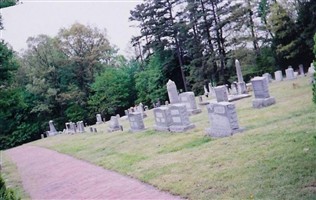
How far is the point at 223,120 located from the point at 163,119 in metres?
5.33

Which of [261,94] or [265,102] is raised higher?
[261,94]

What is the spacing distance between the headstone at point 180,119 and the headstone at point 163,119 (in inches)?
22.2

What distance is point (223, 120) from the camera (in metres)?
11.4

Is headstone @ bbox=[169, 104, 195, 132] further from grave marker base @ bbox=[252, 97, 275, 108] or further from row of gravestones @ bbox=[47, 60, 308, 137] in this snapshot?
grave marker base @ bbox=[252, 97, 275, 108]

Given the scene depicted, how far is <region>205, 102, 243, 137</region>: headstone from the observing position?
37.0 ft

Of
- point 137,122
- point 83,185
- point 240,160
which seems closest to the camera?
point 240,160

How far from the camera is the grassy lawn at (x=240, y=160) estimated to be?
19.7ft

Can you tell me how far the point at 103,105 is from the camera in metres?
45.5

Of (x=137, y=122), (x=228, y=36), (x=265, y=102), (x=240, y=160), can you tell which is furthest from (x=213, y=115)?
(x=228, y=36)

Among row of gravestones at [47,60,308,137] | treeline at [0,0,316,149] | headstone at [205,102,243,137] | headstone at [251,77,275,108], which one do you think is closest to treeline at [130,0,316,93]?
treeline at [0,0,316,149]

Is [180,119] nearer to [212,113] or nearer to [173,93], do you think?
[212,113]

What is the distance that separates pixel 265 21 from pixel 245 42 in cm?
399

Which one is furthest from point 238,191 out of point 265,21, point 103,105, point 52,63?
point 52,63

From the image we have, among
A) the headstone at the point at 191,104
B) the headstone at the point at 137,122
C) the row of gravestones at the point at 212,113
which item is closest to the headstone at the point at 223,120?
the row of gravestones at the point at 212,113
